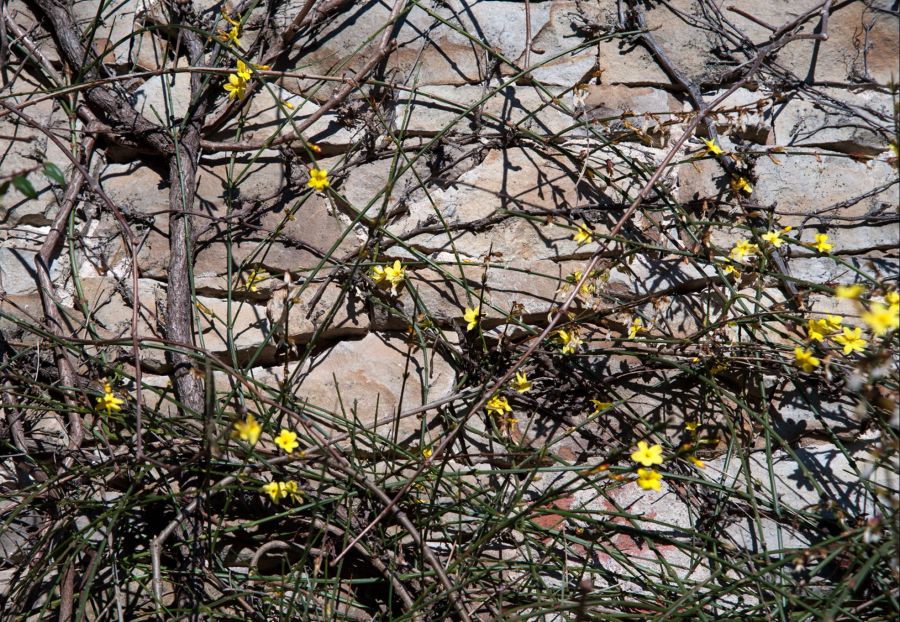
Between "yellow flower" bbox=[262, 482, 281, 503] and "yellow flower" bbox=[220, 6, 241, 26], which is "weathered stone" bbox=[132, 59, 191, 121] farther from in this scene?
"yellow flower" bbox=[262, 482, 281, 503]

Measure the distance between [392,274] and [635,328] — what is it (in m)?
0.60

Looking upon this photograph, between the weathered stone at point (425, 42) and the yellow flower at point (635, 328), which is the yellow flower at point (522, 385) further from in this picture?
the weathered stone at point (425, 42)

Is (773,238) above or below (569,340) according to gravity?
above

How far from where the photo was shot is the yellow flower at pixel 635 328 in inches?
67.2

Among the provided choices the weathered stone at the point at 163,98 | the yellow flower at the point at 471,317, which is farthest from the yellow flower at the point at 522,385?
the weathered stone at the point at 163,98

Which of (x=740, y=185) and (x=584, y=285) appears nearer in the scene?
(x=584, y=285)

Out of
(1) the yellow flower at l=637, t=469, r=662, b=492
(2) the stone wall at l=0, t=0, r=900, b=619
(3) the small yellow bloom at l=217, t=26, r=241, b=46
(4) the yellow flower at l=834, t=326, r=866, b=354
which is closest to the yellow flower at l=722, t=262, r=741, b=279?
(2) the stone wall at l=0, t=0, r=900, b=619

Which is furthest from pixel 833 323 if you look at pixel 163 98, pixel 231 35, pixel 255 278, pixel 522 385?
pixel 163 98

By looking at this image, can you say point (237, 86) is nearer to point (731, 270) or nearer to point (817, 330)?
point (731, 270)

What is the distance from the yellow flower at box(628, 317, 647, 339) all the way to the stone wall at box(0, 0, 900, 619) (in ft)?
0.08

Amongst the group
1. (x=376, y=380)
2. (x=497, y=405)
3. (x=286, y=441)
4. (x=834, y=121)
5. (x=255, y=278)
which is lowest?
(x=286, y=441)

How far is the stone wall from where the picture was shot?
1661 mm

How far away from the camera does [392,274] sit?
1.69 m

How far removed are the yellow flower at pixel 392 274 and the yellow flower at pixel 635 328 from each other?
1.86 ft
